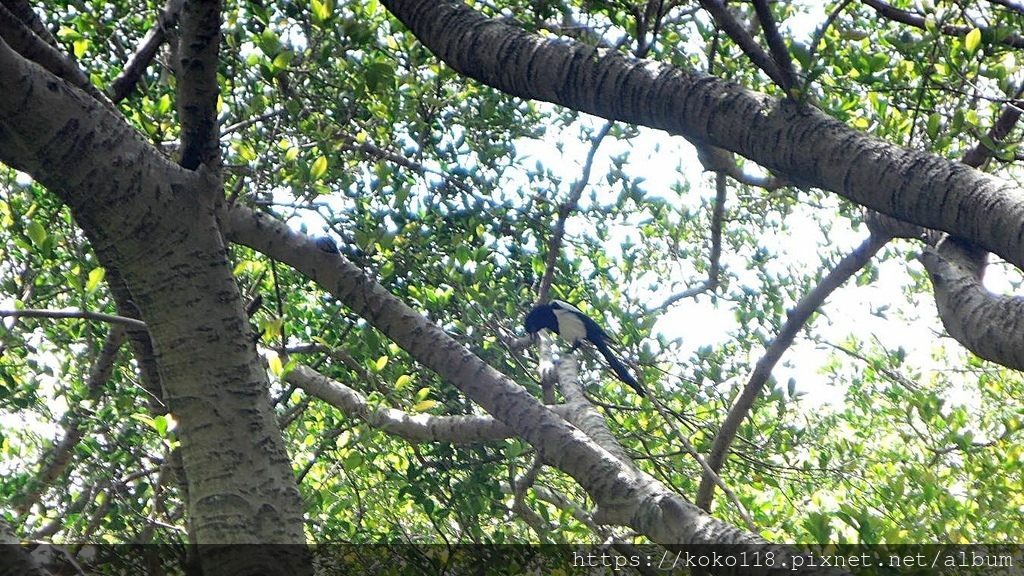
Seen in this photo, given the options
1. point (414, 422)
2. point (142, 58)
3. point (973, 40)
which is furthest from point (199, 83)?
point (973, 40)

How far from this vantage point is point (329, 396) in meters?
4.04

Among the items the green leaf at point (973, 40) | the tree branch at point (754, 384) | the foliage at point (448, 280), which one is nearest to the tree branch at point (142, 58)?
the foliage at point (448, 280)

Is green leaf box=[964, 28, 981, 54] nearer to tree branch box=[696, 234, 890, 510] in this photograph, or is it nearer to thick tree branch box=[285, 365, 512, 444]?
tree branch box=[696, 234, 890, 510]

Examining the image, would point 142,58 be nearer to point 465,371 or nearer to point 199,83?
point 199,83

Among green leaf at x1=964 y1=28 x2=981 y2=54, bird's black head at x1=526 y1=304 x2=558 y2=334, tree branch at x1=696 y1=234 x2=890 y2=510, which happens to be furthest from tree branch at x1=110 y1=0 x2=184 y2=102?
tree branch at x1=696 y1=234 x2=890 y2=510

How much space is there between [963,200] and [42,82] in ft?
7.91

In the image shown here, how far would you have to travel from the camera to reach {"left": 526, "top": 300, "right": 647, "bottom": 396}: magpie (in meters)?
4.80

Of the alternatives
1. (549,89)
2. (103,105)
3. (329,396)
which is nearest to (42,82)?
(103,105)

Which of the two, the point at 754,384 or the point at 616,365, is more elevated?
the point at 616,365

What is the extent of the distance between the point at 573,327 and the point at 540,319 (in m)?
0.41

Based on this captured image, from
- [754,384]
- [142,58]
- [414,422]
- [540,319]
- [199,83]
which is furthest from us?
[540,319]

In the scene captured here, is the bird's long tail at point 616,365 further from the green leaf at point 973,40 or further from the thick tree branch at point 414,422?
the green leaf at point 973,40

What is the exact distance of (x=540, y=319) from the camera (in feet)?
15.8

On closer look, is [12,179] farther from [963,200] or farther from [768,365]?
[963,200]
